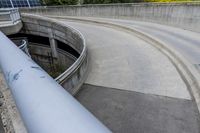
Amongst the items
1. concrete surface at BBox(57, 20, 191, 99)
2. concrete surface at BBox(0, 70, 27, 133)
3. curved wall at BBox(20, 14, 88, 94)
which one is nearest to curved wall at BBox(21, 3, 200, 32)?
concrete surface at BBox(57, 20, 191, 99)

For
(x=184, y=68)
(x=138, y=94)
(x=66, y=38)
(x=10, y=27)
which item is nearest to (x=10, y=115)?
(x=138, y=94)

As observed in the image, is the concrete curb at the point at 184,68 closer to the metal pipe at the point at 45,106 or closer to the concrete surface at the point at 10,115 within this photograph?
the metal pipe at the point at 45,106

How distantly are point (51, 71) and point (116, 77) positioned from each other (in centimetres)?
1328

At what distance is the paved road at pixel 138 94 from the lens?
5992mm

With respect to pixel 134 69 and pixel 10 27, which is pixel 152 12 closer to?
pixel 134 69

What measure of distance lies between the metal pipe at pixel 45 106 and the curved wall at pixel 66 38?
3670 millimetres

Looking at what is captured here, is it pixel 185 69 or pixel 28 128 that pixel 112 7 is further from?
pixel 28 128

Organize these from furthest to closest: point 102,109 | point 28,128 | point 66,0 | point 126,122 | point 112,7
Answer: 1. point 66,0
2. point 112,7
3. point 102,109
4. point 126,122
5. point 28,128

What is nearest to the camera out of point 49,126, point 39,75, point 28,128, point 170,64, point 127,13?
point 49,126

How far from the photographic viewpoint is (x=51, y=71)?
68.2 feet

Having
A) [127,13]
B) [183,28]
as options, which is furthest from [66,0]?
[183,28]

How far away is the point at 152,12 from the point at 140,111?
17.0 meters

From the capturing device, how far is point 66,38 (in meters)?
16.4

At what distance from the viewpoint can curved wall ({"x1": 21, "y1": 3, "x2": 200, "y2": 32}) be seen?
16.7 m
